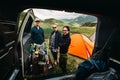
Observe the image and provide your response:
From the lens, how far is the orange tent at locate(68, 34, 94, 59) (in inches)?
484

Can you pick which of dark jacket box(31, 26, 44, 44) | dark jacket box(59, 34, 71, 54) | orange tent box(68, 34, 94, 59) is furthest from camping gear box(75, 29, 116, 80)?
orange tent box(68, 34, 94, 59)

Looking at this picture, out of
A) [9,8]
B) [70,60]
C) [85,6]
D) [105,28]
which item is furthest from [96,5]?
[70,60]

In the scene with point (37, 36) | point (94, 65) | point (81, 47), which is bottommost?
point (81, 47)

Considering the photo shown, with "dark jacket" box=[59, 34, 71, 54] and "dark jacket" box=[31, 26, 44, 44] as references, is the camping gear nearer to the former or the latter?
"dark jacket" box=[59, 34, 71, 54]

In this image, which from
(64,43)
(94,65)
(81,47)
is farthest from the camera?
(81,47)

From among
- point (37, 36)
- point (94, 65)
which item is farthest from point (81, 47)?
point (94, 65)

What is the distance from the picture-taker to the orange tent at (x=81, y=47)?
40.3ft

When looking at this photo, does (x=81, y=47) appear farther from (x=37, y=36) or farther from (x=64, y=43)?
(x=64, y=43)

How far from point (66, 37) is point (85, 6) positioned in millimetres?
5200

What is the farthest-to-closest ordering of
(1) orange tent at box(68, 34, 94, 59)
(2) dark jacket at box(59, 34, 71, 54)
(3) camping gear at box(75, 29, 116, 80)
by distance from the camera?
(1) orange tent at box(68, 34, 94, 59) < (2) dark jacket at box(59, 34, 71, 54) < (3) camping gear at box(75, 29, 116, 80)

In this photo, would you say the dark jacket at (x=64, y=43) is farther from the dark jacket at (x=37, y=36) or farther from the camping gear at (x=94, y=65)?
the camping gear at (x=94, y=65)

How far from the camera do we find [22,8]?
3.43m

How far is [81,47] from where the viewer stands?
12.5 m

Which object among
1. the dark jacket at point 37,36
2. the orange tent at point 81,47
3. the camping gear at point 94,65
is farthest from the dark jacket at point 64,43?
the camping gear at point 94,65
